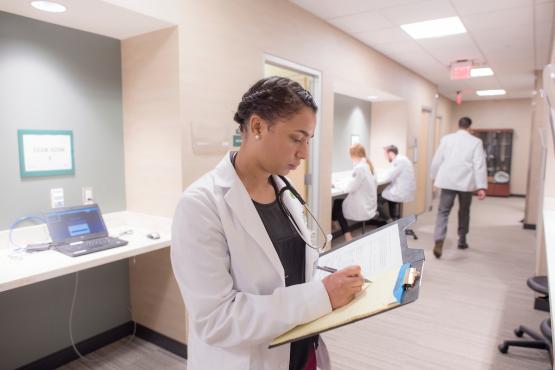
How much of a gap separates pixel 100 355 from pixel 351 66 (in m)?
3.57

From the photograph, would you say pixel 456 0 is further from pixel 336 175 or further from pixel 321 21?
pixel 336 175

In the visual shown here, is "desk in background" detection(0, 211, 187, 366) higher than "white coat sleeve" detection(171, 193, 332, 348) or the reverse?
the reverse

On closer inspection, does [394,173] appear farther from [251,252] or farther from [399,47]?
[251,252]

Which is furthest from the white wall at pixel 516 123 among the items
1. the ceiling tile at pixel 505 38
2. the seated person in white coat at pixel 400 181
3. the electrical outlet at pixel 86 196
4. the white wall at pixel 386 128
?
the electrical outlet at pixel 86 196

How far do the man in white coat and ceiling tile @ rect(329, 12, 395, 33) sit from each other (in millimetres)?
1622

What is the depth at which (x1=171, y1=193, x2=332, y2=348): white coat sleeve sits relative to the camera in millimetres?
884

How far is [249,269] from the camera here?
96 centimetres

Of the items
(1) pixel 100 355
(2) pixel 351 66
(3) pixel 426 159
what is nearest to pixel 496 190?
(3) pixel 426 159

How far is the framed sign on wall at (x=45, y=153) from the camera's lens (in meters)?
2.15

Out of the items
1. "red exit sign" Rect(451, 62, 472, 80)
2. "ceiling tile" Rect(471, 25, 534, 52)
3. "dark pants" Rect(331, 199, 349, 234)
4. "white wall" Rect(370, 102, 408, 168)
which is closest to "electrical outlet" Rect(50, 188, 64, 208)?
"dark pants" Rect(331, 199, 349, 234)

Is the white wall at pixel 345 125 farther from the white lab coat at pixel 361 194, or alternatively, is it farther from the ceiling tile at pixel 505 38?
the ceiling tile at pixel 505 38

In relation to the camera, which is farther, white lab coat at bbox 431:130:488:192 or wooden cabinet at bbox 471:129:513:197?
wooden cabinet at bbox 471:129:513:197

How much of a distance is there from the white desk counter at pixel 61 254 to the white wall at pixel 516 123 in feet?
34.2

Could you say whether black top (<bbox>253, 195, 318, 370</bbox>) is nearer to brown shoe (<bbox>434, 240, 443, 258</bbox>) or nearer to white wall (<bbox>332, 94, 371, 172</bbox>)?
brown shoe (<bbox>434, 240, 443, 258</bbox>)
